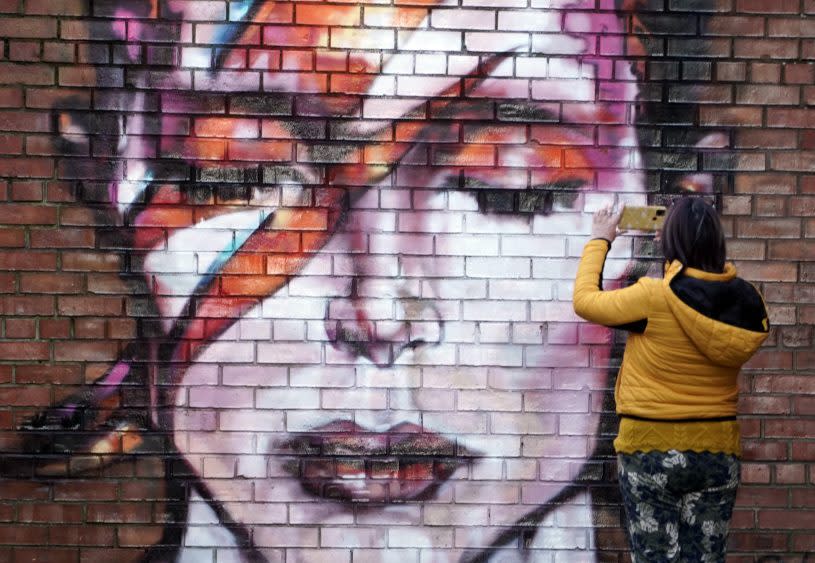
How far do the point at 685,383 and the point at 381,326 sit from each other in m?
1.37

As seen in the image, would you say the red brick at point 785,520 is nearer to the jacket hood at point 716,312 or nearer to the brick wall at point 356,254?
the brick wall at point 356,254

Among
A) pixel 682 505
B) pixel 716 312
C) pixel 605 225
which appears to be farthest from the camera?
pixel 605 225

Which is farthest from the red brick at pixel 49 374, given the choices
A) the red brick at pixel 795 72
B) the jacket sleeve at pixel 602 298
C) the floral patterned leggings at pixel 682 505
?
the red brick at pixel 795 72

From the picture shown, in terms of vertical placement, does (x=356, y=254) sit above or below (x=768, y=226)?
below

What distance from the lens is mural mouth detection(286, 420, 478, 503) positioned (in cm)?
406

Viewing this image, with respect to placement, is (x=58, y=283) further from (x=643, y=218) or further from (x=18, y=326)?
(x=643, y=218)

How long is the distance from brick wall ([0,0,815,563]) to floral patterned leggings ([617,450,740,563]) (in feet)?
2.78

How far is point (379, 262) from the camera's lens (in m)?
4.04

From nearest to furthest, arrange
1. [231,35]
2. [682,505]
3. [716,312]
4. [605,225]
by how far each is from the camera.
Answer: [716,312], [682,505], [605,225], [231,35]

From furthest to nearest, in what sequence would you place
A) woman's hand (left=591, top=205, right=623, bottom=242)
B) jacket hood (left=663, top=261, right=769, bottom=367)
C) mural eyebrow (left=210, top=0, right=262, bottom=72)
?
mural eyebrow (left=210, top=0, right=262, bottom=72) < woman's hand (left=591, top=205, right=623, bottom=242) < jacket hood (left=663, top=261, right=769, bottom=367)

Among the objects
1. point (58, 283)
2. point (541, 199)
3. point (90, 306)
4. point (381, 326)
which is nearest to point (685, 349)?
point (541, 199)

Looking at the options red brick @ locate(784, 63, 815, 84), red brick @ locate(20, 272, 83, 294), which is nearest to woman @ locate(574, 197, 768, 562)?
red brick @ locate(784, 63, 815, 84)

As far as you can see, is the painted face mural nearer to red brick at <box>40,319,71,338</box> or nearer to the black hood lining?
red brick at <box>40,319,71,338</box>

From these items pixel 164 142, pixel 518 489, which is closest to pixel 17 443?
pixel 164 142
